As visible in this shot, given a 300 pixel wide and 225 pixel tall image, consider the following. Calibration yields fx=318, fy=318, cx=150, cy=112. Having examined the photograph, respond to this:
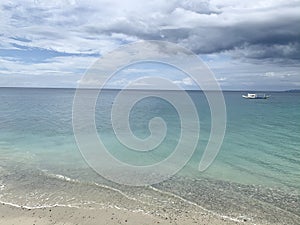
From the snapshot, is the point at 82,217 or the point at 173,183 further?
the point at 173,183

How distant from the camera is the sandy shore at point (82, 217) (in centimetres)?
1477

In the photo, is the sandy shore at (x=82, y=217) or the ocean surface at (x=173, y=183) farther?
the ocean surface at (x=173, y=183)

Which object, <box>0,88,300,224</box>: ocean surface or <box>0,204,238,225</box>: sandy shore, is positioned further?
<box>0,88,300,224</box>: ocean surface

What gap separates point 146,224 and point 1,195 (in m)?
8.93

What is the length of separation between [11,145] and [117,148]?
11.0 m

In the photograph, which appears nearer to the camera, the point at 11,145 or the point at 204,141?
the point at 11,145

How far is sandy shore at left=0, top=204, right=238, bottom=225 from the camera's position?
1477cm

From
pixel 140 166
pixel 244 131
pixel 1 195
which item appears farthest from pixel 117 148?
pixel 244 131

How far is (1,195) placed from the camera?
1802 centimetres

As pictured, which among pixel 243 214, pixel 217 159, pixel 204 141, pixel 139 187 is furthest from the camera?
pixel 204 141

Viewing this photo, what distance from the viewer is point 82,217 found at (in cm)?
1523

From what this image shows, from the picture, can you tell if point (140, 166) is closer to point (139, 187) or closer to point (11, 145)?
point (139, 187)

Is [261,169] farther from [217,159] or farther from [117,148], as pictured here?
[117,148]

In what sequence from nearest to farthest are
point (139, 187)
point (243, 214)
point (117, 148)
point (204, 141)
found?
point (243, 214) < point (139, 187) < point (117, 148) < point (204, 141)
